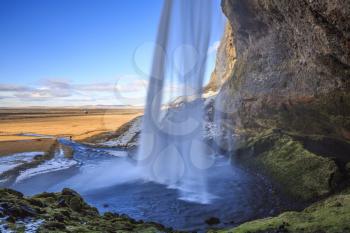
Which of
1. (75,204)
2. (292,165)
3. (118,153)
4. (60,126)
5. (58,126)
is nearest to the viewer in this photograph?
(75,204)

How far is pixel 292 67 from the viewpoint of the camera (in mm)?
21453

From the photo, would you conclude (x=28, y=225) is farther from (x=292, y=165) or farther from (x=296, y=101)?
(x=296, y=101)

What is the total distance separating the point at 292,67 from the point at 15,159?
77.8 feet

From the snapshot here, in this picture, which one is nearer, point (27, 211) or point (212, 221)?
point (27, 211)

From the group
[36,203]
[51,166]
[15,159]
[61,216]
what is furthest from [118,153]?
[61,216]

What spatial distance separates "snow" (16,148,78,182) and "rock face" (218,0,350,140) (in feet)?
51.4

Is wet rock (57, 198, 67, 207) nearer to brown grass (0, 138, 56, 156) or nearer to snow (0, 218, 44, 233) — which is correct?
snow (0, 218, 44, 233)

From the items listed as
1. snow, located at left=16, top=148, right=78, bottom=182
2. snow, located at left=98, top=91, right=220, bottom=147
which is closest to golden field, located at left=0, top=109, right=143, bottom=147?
snow, located at left=98, top=91, right=220, bottom=147

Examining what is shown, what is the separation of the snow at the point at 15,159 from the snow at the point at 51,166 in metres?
1.55

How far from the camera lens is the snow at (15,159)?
26791 mm

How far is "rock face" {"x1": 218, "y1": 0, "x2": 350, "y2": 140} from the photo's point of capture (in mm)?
12960

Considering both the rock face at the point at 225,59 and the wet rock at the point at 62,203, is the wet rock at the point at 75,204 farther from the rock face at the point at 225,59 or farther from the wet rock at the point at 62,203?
the rock face at the point at 225,59

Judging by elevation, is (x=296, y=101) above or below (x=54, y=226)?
above

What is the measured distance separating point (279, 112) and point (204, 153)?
9.91 m
